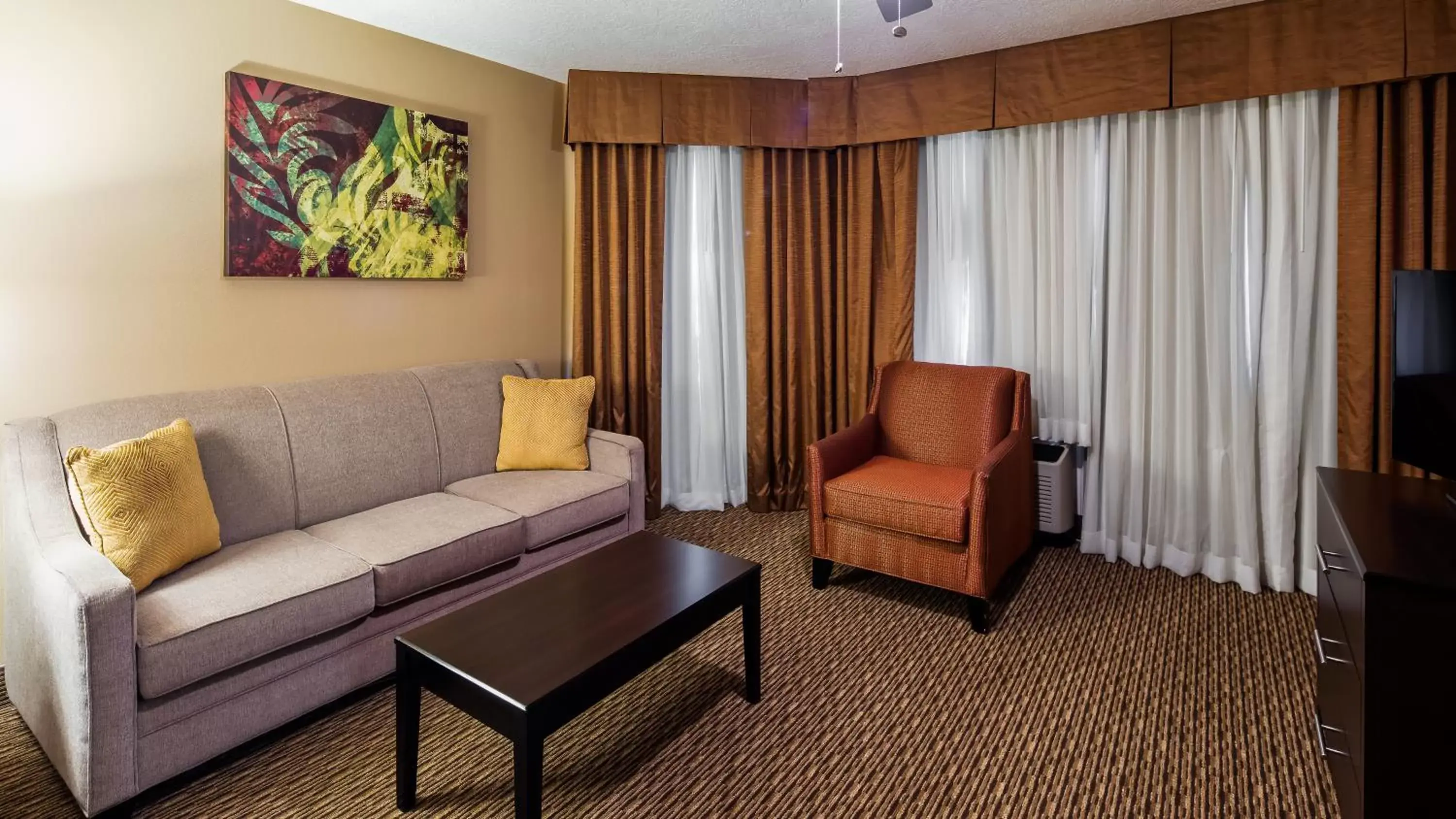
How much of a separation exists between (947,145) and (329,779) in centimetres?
367

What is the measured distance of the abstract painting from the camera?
9.46 ft

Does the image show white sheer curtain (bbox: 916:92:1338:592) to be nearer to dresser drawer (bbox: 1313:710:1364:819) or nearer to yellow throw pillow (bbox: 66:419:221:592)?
dresser drawer (bbox: 1313:710:1364:819)

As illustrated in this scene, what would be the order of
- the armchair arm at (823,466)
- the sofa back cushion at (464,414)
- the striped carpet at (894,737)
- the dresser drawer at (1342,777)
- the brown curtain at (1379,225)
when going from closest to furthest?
the dresser drawer at (1342,777) < the striped carpet at (894,737) < the brown curtain at (1379,225) < the armchair arm at (823,466) < the sofa back cushion at (464,414)

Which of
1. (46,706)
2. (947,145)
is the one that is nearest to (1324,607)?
(947,145)

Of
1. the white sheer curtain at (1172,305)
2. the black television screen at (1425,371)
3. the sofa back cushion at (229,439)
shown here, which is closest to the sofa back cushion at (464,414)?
the sofa back cushion at (229,439)

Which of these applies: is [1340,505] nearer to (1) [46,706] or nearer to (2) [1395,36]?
(2) [1395,36]

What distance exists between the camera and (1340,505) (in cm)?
198

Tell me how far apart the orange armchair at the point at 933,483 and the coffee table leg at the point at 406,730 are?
1.75m

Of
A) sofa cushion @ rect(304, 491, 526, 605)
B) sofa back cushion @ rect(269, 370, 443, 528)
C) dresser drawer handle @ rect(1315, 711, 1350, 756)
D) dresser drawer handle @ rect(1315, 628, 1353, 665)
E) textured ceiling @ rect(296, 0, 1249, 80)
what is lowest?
dresser drawer handle @ rect(1315, 711, 1350, 756)

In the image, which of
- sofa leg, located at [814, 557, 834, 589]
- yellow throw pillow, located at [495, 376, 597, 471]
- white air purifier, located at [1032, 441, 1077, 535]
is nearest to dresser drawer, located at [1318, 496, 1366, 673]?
white air purifier, located at [1032, 441, 1077, 535]

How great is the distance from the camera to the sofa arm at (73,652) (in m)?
1.79

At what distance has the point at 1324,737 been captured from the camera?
6.52 feet

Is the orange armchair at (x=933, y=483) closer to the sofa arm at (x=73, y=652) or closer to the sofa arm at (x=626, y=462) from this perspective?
the sofa arm at (x=626, y=462)

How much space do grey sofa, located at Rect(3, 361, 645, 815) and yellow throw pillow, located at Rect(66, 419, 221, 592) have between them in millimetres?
56
